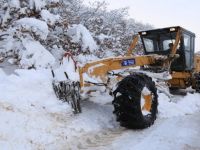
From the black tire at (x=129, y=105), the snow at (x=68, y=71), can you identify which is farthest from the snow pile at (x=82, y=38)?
the black tire at (x=129, y=105)

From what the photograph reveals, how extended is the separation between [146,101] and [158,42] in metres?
3.93

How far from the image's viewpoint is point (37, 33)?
8.65m

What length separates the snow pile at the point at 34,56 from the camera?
8586mm

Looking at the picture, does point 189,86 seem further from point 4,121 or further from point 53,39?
point 4,121

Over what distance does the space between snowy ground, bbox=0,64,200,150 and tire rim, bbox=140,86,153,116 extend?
0.33 metres

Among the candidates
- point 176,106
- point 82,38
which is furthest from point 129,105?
point 82,38

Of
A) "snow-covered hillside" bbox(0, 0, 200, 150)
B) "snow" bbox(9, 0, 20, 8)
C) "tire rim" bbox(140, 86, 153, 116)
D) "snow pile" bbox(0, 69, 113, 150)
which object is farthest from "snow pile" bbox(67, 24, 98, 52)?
"tire rim" bbox(140, 86, 153, 116)

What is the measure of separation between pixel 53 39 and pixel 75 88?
3946mm

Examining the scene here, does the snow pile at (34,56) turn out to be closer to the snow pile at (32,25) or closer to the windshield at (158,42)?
the snow pile at (32,25)

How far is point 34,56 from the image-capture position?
8.73m

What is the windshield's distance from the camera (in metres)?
10.3

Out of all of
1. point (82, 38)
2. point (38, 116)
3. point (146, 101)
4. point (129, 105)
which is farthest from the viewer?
point (82, 38)

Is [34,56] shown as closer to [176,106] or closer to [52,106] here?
[52,106]

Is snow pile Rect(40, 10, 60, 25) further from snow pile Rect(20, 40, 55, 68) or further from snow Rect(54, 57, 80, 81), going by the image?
snow Rect(54, 57, 80, 81)
